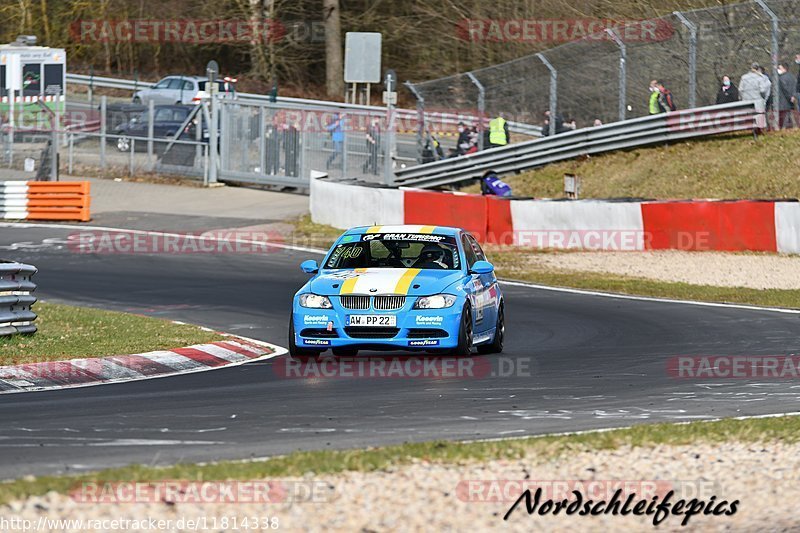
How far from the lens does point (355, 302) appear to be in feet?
40.8

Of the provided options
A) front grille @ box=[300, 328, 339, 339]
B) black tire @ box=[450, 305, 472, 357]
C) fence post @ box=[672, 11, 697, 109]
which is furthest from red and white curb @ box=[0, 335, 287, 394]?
fence post @ box=[672, 11, 697, 109]

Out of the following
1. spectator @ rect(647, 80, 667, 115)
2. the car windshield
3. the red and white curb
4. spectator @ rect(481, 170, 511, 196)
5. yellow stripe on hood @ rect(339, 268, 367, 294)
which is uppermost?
spectator @ rect(647, 80, 667, 115)

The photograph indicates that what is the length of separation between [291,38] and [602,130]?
23214mm

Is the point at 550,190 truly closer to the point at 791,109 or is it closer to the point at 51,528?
the point at 791,109

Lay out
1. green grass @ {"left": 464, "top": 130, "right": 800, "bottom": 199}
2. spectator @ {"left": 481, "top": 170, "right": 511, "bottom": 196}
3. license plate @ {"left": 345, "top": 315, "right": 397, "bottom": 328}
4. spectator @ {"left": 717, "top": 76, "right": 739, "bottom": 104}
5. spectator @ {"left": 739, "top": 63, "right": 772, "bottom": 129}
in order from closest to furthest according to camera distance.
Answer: license plate @ {"left": 345, "top": 315, "right": 397, "bottom": 328} → spectator @ {"left": 481, "top": 170, "right": 511, "bottom": 196} → spectator @ {"left": 739, "top": 63, "right": 772, "bottom": 129} → green grass @ {"left": 464, "top": 130, "right": 800, "bottom": 199} → spectator @ {"left": 717, "top": 76, "right": 739, "bottom": 104}

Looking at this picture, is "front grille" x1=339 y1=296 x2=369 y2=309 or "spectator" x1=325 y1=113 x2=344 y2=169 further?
"spectator" x1=325 y1=113 x2=344 y2=169

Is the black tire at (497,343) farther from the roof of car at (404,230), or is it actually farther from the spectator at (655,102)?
the spectator at (655,102)

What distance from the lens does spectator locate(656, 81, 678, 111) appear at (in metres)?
30.3

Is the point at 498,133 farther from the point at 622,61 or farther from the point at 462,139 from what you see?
the point at 622,61

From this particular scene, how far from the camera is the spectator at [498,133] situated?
33344mm

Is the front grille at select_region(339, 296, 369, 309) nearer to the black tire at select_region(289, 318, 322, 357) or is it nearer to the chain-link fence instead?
the black tire at select_region(289, 318, 322, 357)

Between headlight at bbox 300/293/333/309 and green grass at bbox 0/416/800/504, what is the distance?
14.2 feet

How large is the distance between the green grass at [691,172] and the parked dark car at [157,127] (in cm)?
993

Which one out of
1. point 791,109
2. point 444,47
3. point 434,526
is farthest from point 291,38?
point 434,526
